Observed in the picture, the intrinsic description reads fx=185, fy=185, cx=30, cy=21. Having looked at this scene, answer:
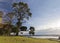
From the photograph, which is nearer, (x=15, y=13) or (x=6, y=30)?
(x=6, y=30)

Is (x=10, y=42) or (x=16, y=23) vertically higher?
(x=16, y=23)

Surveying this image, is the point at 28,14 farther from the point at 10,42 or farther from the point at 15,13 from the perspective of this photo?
the point at 10,42

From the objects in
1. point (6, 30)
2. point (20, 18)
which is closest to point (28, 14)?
point (20, 18)

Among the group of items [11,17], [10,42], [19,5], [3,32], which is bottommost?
[10,42]

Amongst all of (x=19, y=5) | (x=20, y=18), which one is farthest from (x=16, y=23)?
(x=19, y=5)

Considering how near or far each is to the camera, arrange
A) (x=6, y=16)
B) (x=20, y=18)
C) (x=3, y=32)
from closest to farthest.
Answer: (x=3, y=32), (x=6, y=16), (x=20, y=18)

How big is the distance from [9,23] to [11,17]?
2.32 metres

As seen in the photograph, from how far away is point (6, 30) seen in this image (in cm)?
4059

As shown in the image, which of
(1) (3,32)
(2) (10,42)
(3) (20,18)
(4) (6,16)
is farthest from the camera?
(3) (20,18)

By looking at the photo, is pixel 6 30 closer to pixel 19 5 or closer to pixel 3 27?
pixel 3 27

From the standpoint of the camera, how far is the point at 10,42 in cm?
2086

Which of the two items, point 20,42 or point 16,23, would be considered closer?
point 20,42

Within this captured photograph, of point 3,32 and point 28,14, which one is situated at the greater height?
point 28,14

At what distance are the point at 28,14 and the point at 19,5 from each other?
10.9 ft
